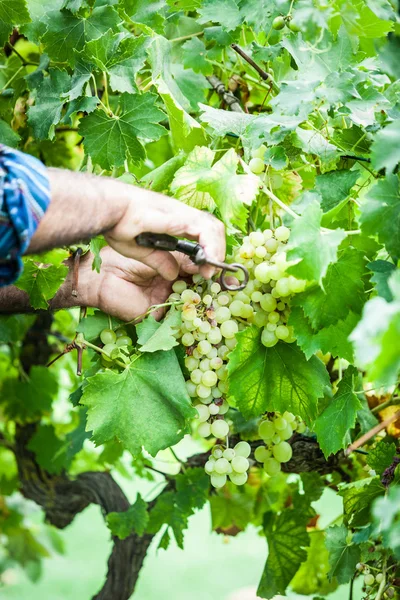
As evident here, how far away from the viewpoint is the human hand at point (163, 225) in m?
1.08

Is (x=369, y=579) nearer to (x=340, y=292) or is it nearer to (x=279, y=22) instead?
(x=340, y=292)

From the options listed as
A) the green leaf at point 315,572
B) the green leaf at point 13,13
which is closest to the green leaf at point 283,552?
the green leaf at point 315,572

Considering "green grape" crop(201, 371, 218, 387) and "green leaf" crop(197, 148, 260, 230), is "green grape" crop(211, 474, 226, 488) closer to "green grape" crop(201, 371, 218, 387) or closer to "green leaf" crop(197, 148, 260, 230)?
"green grape" crop(201, 371, 218, 387)

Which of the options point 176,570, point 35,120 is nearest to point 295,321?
point 35,120

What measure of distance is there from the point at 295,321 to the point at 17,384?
74.1 inches

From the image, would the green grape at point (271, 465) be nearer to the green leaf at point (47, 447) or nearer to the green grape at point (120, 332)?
the green grape at point (120, 332)

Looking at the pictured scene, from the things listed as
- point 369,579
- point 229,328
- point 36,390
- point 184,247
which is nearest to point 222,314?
point 229,328

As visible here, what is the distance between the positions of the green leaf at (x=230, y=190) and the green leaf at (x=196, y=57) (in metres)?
0.61

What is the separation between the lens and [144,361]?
1.24m

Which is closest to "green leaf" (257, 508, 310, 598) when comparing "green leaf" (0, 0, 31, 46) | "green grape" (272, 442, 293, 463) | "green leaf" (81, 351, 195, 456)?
"green grape" (272, 442, 293, 463)

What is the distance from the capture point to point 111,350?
1.29 metres

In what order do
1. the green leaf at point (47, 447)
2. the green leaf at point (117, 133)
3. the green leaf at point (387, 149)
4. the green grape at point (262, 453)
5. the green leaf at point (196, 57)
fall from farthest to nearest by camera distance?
the green leaf at point (47, 447), the green leaf at point (196, 57), the green grape at point (262, 453), the green leaf at point (117, 133), the green leaf at point (387, 149)

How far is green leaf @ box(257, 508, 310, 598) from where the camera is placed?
5.69 ft

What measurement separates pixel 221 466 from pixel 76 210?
1.68 ft
